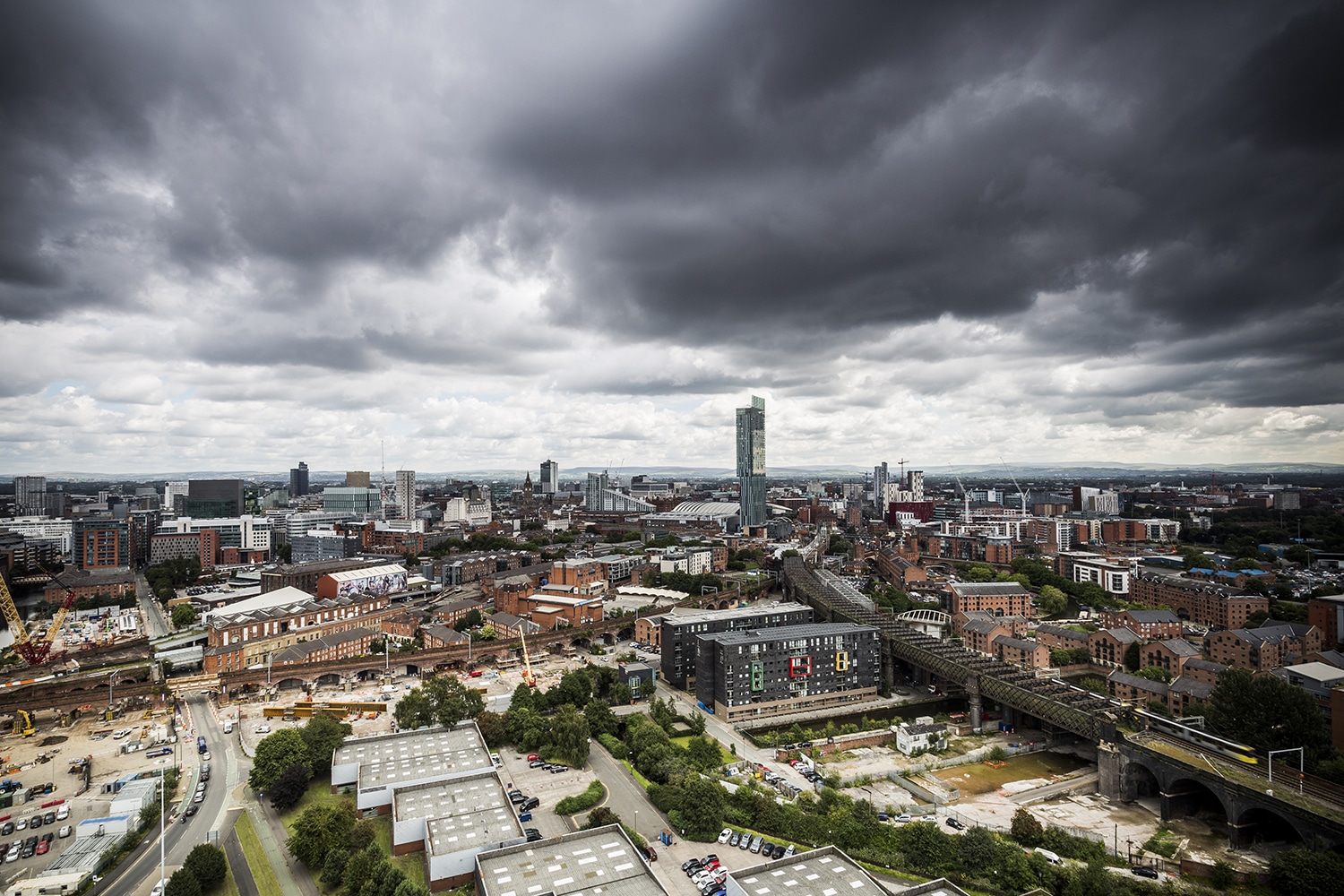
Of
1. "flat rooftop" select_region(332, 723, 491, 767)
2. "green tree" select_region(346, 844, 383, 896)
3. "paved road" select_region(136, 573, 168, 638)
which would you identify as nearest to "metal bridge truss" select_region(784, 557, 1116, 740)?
"flat rooftop" select_region(332, 723, 491, 767)

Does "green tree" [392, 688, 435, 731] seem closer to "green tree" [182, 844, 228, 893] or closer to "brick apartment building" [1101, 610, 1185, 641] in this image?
"green tree" [182, 844, 228, 893]

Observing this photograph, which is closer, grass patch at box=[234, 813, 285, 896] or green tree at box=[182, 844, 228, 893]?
green tree at box=[182, 844, 228, 893]

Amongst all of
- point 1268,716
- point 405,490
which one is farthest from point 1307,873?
point 405,490

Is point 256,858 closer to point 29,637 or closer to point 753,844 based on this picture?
point 753,844

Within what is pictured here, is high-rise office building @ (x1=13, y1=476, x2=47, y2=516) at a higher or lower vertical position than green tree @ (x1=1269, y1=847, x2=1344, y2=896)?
higher

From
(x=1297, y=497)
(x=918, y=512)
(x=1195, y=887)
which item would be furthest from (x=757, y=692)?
(x=918, y=512)

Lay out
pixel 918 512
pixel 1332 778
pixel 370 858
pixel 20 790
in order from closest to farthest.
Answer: pixel 370 858 → pixel 1332 778 → pixel 20 790 → pixel 918 512

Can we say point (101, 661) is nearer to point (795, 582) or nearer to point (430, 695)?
point (430, 695)
